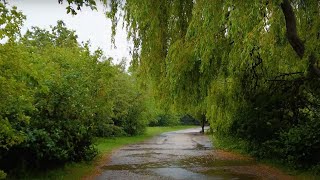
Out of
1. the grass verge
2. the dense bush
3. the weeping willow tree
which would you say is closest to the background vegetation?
the weeping willow tree

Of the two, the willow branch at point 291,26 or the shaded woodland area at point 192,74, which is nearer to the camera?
the willow branch at point 291,26

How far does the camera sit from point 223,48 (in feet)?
31.3

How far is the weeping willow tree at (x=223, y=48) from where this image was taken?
8.20 m

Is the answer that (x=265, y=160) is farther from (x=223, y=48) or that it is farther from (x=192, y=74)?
(x=223, y=48)

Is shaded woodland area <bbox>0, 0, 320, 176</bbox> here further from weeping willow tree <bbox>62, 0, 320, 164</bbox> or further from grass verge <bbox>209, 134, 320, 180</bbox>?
grass verge <bbox>209, 134, 320, 180</bbox>

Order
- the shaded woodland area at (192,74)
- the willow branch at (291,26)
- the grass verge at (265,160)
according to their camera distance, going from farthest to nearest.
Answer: the grass verge at (265,160) < the shaded woodland area at (192,74) < the willow branch at (291,26)

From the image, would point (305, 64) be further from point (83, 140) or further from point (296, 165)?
point (83, 140)

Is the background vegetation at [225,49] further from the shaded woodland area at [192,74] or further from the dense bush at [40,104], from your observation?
→ the dense bush at [40,104]

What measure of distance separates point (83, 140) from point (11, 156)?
417 cm

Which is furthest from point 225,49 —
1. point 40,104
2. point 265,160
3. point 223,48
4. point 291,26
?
point 265,160

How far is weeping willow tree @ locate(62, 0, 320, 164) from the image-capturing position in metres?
8.20

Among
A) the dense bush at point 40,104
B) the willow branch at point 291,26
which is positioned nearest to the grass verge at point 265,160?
the willow branch at point 291,26

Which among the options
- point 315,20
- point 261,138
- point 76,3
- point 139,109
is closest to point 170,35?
point 315,20

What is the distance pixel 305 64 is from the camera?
8430 mm
